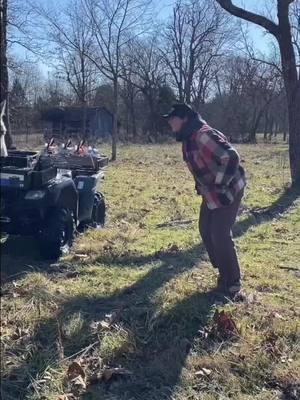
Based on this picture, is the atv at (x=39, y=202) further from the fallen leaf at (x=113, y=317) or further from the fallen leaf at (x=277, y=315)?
the fallen leaf at (x=277, y=315)

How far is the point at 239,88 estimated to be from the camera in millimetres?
56688

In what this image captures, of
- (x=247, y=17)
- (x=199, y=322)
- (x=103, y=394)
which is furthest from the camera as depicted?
(x=247, y=17)

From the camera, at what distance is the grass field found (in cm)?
364

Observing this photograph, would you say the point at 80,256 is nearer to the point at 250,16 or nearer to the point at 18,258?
the point at 18,258

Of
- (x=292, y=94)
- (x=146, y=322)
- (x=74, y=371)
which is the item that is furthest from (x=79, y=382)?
(x=292, y=94)

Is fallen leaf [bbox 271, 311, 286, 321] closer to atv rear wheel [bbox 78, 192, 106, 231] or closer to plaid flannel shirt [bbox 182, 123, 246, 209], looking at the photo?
plaid flannel shirt [bbox 182, 123, 246, 209]

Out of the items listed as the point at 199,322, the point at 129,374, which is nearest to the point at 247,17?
the point at 199,322

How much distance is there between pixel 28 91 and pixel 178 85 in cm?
1470

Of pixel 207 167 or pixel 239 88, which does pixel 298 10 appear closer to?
pixel 207 167

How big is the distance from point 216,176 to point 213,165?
4.0 inches

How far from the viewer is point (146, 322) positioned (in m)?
4.50

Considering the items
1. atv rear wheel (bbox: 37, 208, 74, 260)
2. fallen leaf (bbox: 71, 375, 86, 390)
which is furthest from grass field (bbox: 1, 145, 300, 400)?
atv rear wheel (bbox: 37, 208, 74, 260)

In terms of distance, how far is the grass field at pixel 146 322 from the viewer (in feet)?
11.9

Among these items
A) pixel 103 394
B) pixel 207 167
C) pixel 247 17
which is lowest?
pixel 103 394
